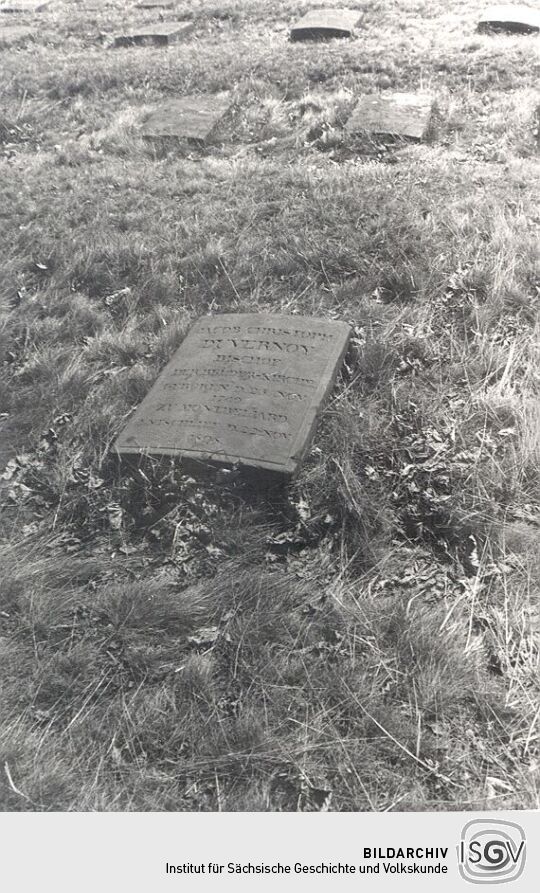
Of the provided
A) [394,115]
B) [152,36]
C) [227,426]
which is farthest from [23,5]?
[227,426]

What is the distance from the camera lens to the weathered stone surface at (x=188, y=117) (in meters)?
6.26

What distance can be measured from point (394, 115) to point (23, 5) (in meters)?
9.52

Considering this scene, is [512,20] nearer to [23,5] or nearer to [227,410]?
[227,410]

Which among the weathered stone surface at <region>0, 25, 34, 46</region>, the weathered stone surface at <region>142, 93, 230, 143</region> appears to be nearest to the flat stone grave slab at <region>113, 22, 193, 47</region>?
the weathered stone surface at <region>0, 25, 34, 46</region>

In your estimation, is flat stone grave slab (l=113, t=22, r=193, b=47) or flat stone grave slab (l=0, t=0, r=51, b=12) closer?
flat stone grave slab (l=113, t=22, r=193, b=47)

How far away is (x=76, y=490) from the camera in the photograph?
308 centimetres

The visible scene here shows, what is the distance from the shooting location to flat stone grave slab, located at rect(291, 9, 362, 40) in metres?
8.66

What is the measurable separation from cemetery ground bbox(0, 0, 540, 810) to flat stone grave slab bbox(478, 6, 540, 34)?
2925 millimetres

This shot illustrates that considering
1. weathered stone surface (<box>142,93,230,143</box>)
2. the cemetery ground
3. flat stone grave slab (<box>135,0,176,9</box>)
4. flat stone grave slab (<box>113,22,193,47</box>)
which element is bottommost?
the cemetery ground

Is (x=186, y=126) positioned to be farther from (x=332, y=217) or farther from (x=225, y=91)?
(x=332, y=217)

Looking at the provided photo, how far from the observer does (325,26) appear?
8672mm

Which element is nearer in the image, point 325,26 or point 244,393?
point 244,393

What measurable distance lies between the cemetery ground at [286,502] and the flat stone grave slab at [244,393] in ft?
0.47

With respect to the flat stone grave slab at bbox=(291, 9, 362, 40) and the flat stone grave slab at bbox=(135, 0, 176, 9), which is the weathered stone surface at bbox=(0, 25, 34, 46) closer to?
the flat stone grave slab at bbox=(135, 0, 176, 9)
